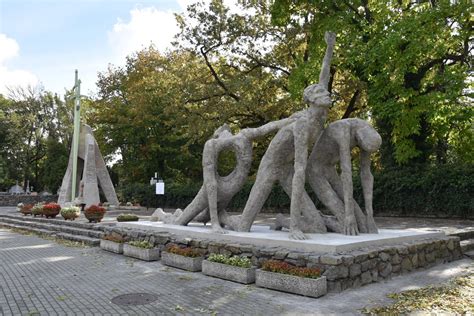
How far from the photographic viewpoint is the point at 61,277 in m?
7.82

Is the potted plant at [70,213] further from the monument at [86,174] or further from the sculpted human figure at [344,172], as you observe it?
the sculpted human figure at [344,172]

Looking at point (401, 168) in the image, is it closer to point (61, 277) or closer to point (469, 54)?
point (469, 54)

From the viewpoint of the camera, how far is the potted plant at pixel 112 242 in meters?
10.6

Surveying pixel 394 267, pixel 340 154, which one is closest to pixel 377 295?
pixel 394 267

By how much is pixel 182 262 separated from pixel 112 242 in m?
3.29

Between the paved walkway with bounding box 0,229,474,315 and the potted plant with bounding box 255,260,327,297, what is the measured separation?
0.40 ft

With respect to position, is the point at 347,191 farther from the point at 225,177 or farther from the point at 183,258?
the point at 183,258

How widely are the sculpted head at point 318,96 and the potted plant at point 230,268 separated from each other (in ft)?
11.0

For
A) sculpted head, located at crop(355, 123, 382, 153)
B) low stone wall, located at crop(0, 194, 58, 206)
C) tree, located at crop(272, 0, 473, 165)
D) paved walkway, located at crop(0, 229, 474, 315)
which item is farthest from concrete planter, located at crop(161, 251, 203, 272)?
low stone wall, located at crop(0, 194, 58, 206)

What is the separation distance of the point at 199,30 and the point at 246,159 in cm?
1399

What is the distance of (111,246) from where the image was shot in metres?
10.9

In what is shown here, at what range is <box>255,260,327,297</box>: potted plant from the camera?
6.16 meters

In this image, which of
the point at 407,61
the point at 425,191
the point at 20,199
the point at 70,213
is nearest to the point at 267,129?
the point at 407,61

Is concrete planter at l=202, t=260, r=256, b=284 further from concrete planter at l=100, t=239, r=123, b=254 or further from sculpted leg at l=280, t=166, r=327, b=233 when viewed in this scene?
concrete planter at l=100, t=239, r=123, b=254
